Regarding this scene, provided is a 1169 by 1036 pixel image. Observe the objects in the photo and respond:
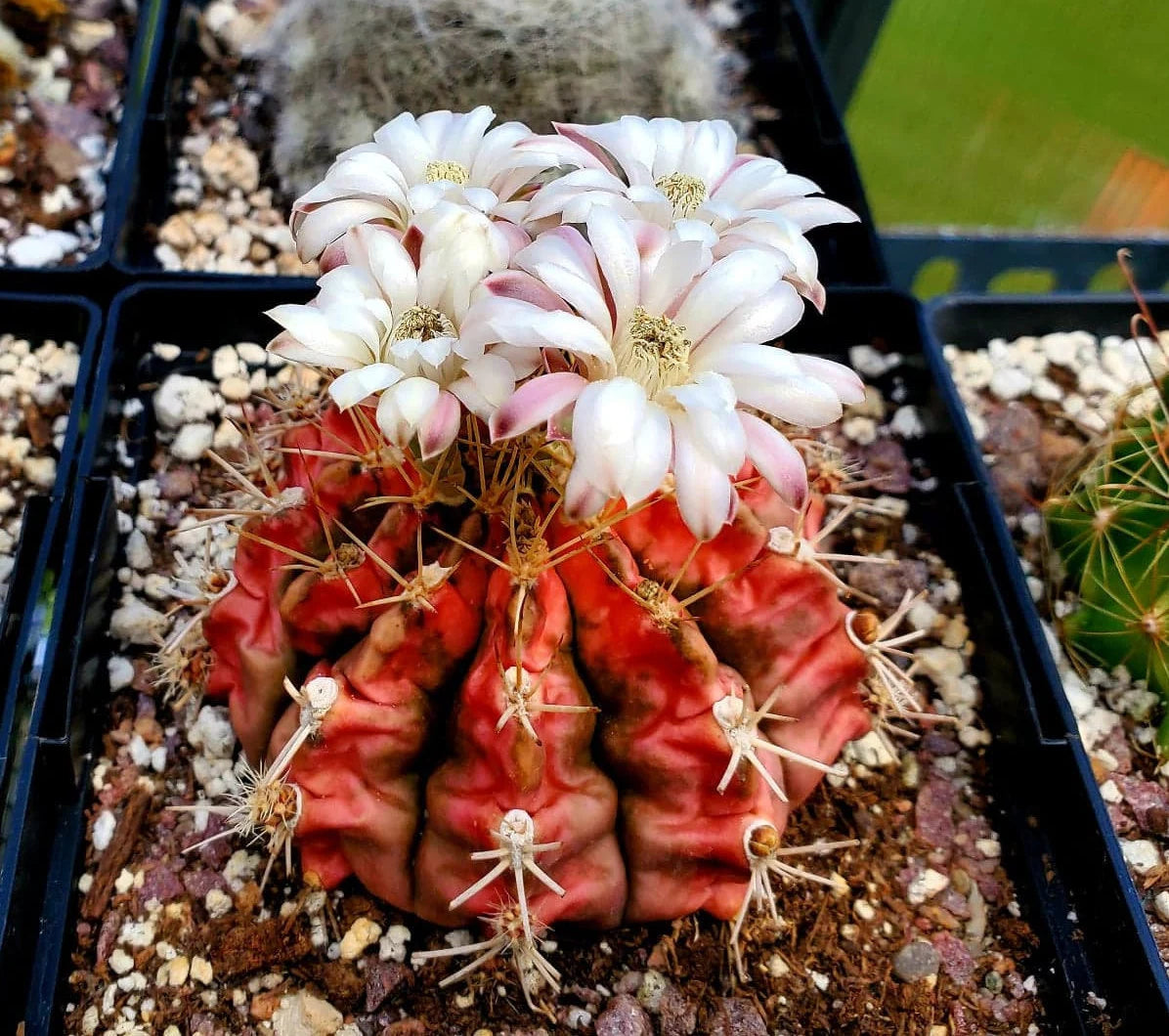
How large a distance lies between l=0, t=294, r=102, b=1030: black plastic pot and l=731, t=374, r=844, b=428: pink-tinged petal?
0.75 meters

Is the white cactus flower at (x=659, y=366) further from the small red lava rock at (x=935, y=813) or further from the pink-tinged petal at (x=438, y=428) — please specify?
the small red lava rock at (x=935, y=813)

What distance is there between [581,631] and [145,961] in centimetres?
51

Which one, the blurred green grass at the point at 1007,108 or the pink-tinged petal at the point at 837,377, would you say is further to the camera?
the blurred green grass at the point at 1007,108

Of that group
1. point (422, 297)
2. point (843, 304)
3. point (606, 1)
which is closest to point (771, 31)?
point (606, 1)

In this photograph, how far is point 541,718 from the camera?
2.49ft

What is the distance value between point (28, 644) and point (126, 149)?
779mm

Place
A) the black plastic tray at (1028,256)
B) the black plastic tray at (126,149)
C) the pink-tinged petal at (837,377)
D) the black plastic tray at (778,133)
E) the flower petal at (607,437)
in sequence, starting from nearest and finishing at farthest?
the flower petal at (607,437), the pink-tinged petal at (837,377), the black plastic tray at (126,149), the black plastic tray at (778,133), the black plastic tray at (1028,256)

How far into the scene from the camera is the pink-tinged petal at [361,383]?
0.60 meters

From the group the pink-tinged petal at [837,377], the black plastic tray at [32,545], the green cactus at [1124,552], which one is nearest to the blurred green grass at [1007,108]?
the green cactus at [1124,552]

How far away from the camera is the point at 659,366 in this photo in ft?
2.02

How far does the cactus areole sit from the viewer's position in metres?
0.62

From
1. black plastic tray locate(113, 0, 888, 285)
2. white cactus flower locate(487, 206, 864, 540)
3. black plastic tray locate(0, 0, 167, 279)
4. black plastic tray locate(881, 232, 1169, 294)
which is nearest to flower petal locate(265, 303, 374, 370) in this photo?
white cactus flower locate(487, 206, 864, 540)

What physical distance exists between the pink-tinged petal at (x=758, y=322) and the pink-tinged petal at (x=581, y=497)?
0.40 ft

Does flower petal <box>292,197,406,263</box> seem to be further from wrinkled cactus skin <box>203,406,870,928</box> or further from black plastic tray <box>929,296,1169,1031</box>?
black plastic tray <box>929,296,1169,1031</box>
